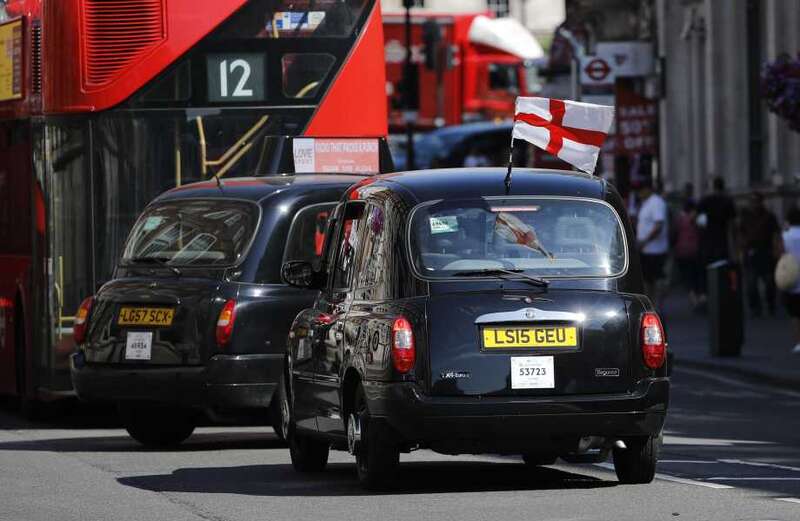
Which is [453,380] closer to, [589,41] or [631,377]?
[631,377]

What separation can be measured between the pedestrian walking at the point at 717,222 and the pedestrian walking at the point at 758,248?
0.23 metres

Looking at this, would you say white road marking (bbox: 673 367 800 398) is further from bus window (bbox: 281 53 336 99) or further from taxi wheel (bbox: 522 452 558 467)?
taxi wheel (bbox: 522 452 558 467)

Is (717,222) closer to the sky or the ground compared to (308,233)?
closer to the ground

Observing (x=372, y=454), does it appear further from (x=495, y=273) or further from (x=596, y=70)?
(x=596, y=70)

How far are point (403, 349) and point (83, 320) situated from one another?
16.6 ft

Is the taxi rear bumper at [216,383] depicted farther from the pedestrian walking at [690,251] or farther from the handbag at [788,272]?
the pedestrian walking at [690,251]

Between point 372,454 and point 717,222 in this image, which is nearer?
point 372,454

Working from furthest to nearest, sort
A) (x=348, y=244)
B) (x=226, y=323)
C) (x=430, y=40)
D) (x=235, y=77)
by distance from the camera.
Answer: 1. (x=430, y=40)
2. (x=235, y=77)
3. (x=226, y=323)
4. (x=348, y=244)

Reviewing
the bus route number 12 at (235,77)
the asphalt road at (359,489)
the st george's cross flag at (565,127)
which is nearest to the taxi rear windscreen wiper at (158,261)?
the asphalt road at (359,489)

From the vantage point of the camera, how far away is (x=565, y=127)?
13133 millimetres

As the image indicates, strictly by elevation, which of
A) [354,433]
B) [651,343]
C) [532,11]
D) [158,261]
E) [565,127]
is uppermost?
[532,11]

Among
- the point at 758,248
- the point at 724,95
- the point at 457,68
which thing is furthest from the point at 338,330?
the point at 457,68

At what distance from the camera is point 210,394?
14734mm

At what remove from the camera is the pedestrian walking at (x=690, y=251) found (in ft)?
109
